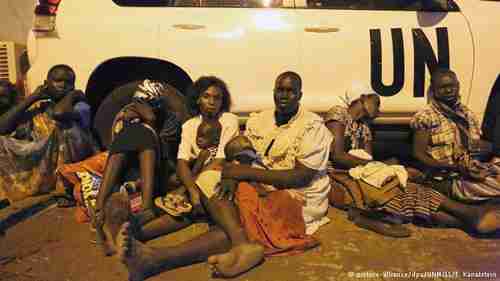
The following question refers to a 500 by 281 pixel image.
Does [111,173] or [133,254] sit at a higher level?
[111,173]

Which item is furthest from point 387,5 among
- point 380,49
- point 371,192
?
point 371,192

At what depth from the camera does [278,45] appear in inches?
145

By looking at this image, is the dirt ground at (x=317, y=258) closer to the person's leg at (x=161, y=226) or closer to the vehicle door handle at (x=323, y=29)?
the person's leg at (x=161, y=226)

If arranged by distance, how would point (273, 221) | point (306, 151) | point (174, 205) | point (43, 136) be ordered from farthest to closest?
point (43, 136) → point (174, 205) → point (306, 151) → point (273, 221)

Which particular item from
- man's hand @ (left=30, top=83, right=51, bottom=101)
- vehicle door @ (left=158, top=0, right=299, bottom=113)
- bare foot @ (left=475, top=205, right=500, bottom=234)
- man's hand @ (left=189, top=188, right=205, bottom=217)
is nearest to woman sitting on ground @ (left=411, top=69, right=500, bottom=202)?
bare foot @ (left=475, top=205, right=500, bottom=234)

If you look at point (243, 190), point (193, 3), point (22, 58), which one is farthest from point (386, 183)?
point (22, 58)

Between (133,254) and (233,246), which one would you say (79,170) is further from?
(233,246)

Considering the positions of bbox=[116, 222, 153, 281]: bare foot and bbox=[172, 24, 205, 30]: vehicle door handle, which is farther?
bbox=[172, 24, 205, 30]: vehicle door handle

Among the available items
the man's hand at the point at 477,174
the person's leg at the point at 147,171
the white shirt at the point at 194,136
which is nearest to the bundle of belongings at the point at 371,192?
the man's hand at the point at 477,174

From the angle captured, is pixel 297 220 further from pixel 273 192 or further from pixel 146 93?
pixel 146 93

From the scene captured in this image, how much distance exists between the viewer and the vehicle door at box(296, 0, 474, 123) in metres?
3.73

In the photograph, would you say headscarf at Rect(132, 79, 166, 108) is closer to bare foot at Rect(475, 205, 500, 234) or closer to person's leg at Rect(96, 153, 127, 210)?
person's leg at Rect(96, 153, 127, 210)

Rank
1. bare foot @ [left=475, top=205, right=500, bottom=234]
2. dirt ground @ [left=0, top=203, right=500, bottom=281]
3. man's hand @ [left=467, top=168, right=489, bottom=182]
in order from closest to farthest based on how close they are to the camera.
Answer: dirt ground @ [left=0, top=203, right=500, bottom=281] < bare foot @ [left=475, top=205, right=500, bottom=234] < man's hand @ [left=467, top=168, right=489, bottom=182]

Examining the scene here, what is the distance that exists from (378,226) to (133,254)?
1.61 metres
